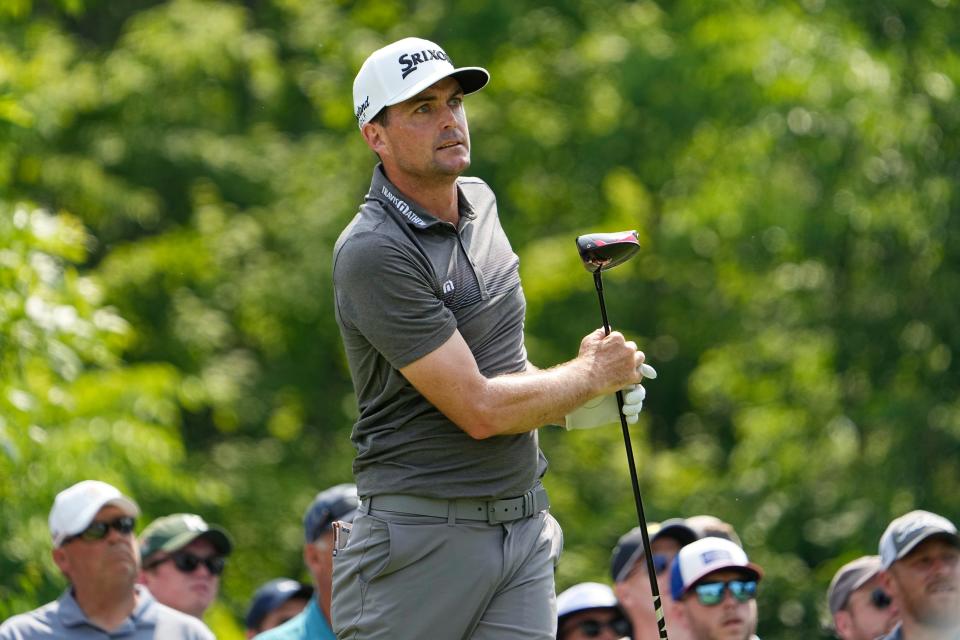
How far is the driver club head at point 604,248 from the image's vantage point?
5148 millimetres

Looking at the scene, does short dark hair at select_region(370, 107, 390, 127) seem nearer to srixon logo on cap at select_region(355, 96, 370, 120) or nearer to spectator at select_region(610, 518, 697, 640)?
srixon logo on cap at select_region(355, 96, 370, 120)

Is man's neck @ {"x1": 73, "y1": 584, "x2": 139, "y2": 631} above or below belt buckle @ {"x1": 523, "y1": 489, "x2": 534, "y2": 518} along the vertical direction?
below

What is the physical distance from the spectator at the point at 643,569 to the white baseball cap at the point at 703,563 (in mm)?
295

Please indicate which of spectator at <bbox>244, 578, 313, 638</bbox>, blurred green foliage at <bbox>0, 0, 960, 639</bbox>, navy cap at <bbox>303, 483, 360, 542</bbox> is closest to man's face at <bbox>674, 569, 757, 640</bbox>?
navy cap at <bbox>303, 483, 360, 542</bbox>

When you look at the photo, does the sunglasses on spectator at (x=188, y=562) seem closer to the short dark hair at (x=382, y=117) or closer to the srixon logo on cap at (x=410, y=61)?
the short dark hair at (x=382, y=117)

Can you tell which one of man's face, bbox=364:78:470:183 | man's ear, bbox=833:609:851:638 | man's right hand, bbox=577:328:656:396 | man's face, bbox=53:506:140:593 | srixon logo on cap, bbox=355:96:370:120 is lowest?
man's ear, bbox=833:609:851:638

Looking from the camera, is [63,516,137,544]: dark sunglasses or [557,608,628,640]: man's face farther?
[63,516,137,544]: dark sunglasses

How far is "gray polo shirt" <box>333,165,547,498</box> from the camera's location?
474 centimetres

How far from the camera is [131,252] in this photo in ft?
55.6

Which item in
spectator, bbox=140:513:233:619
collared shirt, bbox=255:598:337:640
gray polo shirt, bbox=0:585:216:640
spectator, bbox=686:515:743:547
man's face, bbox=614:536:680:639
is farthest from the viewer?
spectator, bbox=140:513:233:619

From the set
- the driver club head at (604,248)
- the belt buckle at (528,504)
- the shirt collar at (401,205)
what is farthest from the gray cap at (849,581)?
the shirt collar at (401,205)

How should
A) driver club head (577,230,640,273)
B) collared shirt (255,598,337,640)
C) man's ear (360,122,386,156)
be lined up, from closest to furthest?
man's ear (360,122,386,156) < driver club head (577,230,640,273) < collared shirt (255,598,337,640)

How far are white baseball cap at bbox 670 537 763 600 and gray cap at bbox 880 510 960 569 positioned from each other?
0.52 m

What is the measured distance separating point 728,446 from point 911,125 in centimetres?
566
